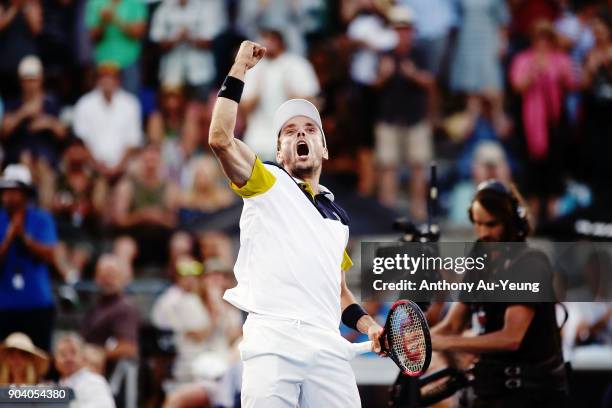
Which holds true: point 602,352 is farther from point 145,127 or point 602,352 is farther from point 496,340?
point 145,127

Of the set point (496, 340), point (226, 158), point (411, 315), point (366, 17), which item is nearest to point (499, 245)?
point (496, 340)

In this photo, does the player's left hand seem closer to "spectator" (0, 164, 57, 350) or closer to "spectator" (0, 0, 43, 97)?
"spectator" (0, 164, 57, 350)

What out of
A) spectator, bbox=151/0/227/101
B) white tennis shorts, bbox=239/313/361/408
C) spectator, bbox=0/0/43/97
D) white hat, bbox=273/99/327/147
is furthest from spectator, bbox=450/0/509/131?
white tennis shorts, bbox=239/313/361/408

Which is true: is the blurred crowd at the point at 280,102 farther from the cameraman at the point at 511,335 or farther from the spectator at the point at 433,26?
the cameraman at the point at 511,335

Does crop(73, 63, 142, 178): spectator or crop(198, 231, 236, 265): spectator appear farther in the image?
crop(73, 63, 142, 178): spectator

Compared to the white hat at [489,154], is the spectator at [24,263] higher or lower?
lower

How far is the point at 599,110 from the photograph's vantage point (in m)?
12.6

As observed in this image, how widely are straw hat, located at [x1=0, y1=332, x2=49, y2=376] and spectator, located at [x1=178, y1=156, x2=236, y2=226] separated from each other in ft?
10.3

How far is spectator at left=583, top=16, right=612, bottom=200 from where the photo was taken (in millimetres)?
12453

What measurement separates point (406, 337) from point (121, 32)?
8091 mm

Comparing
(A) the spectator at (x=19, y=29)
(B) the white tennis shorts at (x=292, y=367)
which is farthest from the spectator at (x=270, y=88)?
(B) the white tennis shorts at (x=292, y=367)

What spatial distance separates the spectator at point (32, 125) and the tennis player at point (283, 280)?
22.9 ft

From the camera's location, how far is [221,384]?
8.95m

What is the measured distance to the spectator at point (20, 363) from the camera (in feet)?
27.1
